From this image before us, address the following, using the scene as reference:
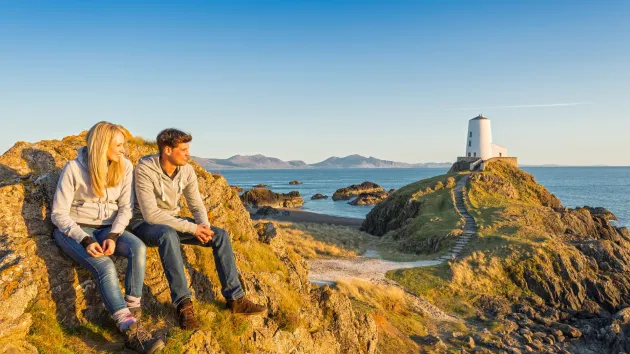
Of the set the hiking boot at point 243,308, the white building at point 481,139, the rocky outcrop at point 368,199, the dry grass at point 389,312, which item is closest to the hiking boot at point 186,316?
the hiking boot at point 243,308

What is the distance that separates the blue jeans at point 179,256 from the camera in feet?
22.4

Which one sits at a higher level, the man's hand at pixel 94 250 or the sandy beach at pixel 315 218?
the man's hand at pixel 94 250

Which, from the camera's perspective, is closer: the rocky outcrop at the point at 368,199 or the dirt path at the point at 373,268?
the dirt path at the point at 373,268

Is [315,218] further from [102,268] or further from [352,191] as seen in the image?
[102,268]

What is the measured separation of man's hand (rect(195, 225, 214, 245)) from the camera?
735cm

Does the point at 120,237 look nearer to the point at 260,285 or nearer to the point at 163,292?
the point at 163,292

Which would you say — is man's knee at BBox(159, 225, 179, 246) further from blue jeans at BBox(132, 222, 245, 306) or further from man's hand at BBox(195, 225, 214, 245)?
man's hand at BBox(195, 225, 214, 245)

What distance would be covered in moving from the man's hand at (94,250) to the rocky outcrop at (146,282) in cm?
78

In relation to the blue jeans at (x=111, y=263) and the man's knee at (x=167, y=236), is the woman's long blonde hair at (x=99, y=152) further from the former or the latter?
the man's knee at (x=167, y=236)

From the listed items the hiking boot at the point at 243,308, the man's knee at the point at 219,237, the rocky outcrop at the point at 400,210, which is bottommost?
the rocky outcrop at the point at 400,210

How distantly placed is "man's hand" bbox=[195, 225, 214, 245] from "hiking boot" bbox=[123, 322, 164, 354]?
68.4 inches

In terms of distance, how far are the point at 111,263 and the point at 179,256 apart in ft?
3.31

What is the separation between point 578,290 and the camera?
25.4 m

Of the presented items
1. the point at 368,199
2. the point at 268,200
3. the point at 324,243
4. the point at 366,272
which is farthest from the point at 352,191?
the point at 366,272
